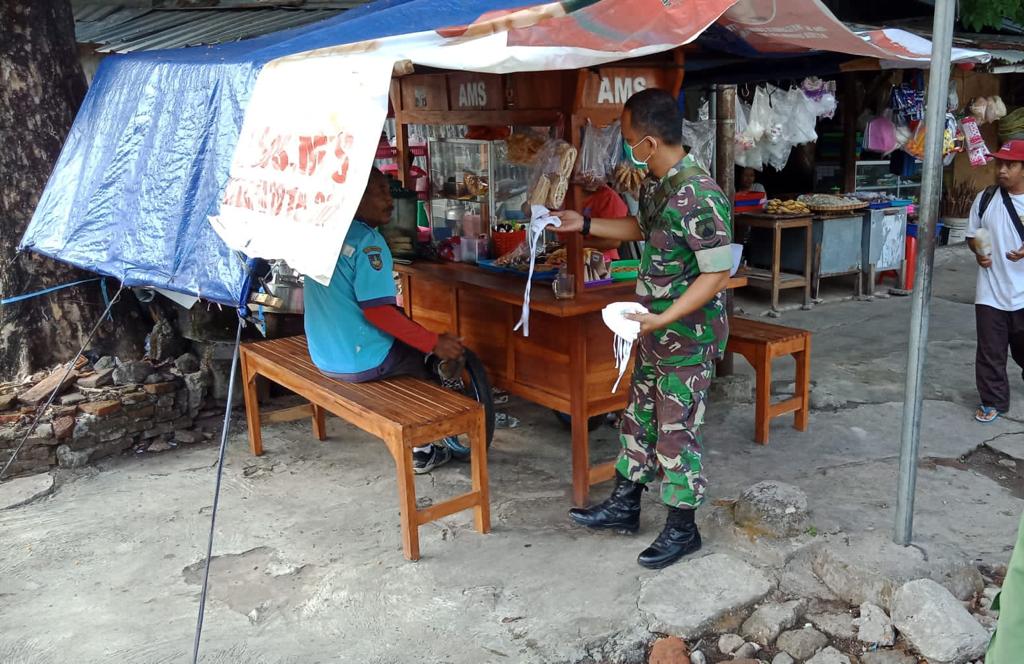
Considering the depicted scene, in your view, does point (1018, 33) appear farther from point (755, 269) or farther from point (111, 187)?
point (111, 187)

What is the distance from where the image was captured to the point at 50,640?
3332 mm

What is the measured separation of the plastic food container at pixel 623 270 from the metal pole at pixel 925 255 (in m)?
1.42

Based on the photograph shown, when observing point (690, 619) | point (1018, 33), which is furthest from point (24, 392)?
point (1018, 33)

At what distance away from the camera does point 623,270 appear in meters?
4.43

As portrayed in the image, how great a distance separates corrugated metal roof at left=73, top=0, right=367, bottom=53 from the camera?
650cm

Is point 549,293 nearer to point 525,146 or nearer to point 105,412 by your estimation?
point 525,146

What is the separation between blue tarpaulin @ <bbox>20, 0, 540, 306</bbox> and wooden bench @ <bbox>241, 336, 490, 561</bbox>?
70cm

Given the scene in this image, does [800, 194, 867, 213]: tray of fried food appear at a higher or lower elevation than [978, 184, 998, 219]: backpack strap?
lower

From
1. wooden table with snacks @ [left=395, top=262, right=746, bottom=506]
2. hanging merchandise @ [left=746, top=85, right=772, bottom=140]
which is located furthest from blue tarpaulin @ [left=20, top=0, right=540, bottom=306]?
hanging merchandise @ [left=746, top=85, right=772, bottom=140]

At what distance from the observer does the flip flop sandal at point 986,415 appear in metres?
5.22

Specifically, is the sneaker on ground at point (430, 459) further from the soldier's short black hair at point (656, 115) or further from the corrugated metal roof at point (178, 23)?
the corrugated metal roof at point (178, 23)

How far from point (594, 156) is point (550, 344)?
0.95 m

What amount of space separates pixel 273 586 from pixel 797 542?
7.52 feet

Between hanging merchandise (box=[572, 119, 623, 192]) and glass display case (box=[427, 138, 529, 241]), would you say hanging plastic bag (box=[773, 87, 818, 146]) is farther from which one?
hanging merchandise (box=[572, 119, 623, 192])
